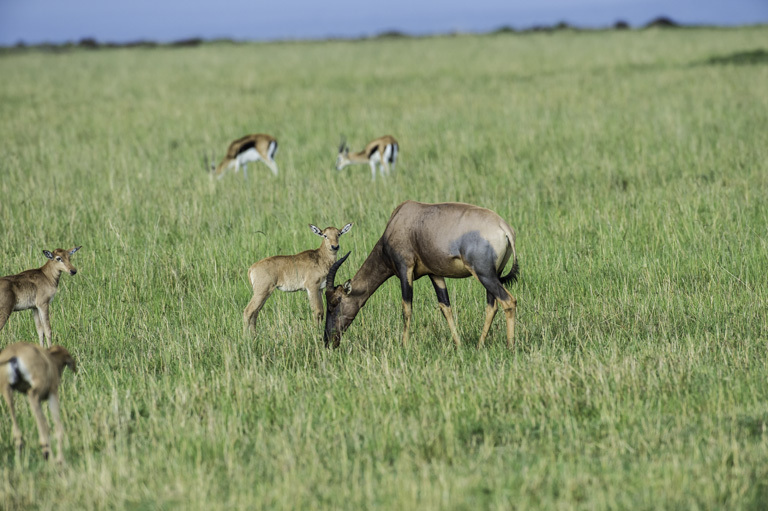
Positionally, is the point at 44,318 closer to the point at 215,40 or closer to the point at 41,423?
the point at 41,423

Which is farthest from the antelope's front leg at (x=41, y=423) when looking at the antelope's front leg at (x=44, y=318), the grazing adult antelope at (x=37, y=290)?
the antelope's front leg at (x=44, y=318)

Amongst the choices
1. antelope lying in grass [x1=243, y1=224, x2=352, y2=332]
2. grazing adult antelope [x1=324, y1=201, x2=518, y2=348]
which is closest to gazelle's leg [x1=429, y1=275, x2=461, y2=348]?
grazing adult antelope [x1=324, y1=201, x2=518, y2=348]

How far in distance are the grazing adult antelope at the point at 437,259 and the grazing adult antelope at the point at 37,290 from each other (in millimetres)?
2536

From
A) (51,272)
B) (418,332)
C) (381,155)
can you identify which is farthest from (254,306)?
(381,155)

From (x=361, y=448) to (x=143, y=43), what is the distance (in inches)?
3392

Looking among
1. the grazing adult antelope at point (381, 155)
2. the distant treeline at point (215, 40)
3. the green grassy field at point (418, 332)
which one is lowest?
the green grassy field at point (418, 332)

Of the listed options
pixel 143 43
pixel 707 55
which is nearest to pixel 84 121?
pixel 707 55

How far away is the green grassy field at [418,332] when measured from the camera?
4805 mm

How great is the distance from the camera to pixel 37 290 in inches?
296

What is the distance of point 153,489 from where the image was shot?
4785 millimetres

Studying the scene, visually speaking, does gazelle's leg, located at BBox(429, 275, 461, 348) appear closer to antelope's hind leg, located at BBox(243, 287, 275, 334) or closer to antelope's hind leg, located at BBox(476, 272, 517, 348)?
antelope's hind leg, located at BBox(476, 272, 517, 348)

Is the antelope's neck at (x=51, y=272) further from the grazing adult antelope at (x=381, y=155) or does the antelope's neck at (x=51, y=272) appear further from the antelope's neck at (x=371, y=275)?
A: the grazing adult antelope at (x=381, y=155)

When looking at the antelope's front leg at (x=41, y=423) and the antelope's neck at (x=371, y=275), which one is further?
the antelope's neck at (x=371, y=275)

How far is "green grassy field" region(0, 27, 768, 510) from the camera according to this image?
15.8 ft
